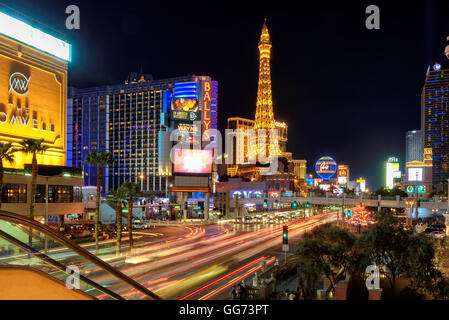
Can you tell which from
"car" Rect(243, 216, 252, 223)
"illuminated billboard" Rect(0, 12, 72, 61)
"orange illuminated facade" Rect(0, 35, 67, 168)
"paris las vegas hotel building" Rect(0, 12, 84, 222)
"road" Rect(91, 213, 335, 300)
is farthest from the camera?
"car" Rect(243, 216, 252, 223)

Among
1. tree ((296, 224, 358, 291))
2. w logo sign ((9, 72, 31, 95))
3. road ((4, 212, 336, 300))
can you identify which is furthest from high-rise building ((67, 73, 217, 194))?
tree ((296, 224, 358, 291))

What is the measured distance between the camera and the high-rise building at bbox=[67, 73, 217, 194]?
520 feet

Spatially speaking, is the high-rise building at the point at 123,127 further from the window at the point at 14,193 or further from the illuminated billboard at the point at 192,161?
the window at the point at 14,193

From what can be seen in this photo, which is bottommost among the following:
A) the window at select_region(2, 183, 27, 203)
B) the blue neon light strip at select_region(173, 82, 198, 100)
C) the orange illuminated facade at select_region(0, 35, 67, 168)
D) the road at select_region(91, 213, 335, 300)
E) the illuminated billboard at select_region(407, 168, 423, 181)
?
the road at select_region(91, 213, 335, 300)

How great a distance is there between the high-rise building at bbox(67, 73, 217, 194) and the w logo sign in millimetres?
102073

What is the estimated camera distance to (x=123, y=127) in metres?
165

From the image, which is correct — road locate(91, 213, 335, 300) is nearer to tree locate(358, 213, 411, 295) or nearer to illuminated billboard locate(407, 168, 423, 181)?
tree locate(358, 213, 411, 295)

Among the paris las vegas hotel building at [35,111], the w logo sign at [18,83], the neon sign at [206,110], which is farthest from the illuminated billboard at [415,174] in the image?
the w logo sign at [18,83]

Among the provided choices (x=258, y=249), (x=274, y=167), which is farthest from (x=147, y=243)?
(x=274, y=167)

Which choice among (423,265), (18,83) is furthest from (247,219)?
(423,265)

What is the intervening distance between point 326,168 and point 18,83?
2440 inches

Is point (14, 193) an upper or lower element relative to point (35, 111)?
lower

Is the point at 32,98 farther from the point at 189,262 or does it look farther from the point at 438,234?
the point at 438,234

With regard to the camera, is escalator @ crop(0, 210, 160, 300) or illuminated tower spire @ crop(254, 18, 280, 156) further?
illuminated tower spire @ crop(254, 18, 280, 156)
